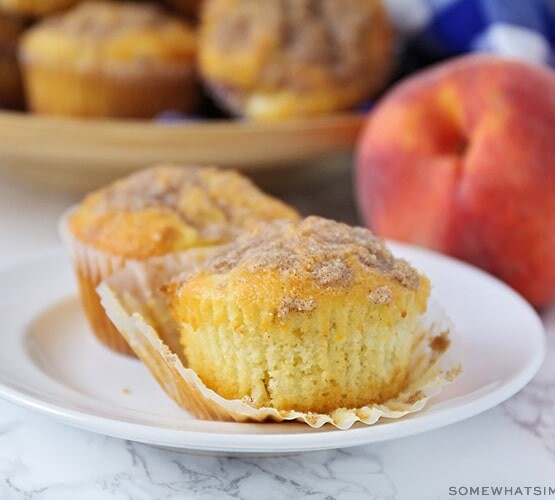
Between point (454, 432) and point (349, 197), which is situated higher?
point (454, 432)

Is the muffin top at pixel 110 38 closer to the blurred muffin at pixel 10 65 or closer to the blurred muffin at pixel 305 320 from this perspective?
the blurred muffin at pixel 10 65

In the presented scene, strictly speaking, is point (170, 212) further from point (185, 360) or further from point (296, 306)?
point (296, 306)

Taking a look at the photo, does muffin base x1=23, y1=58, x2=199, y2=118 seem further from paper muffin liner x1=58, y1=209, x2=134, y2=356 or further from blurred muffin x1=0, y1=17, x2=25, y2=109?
paper muffin liner x1=58, y1=209, x2=134, y2=356

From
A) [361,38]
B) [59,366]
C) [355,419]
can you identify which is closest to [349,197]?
[361,38]

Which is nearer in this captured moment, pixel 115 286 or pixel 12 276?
pixel 115 286

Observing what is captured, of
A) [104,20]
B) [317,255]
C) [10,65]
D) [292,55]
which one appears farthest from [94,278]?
[10,65]

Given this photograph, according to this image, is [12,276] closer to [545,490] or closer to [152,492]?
Answer: [152,492]

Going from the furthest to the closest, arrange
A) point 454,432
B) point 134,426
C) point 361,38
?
point 361,38, point 454,432, point 134,426
